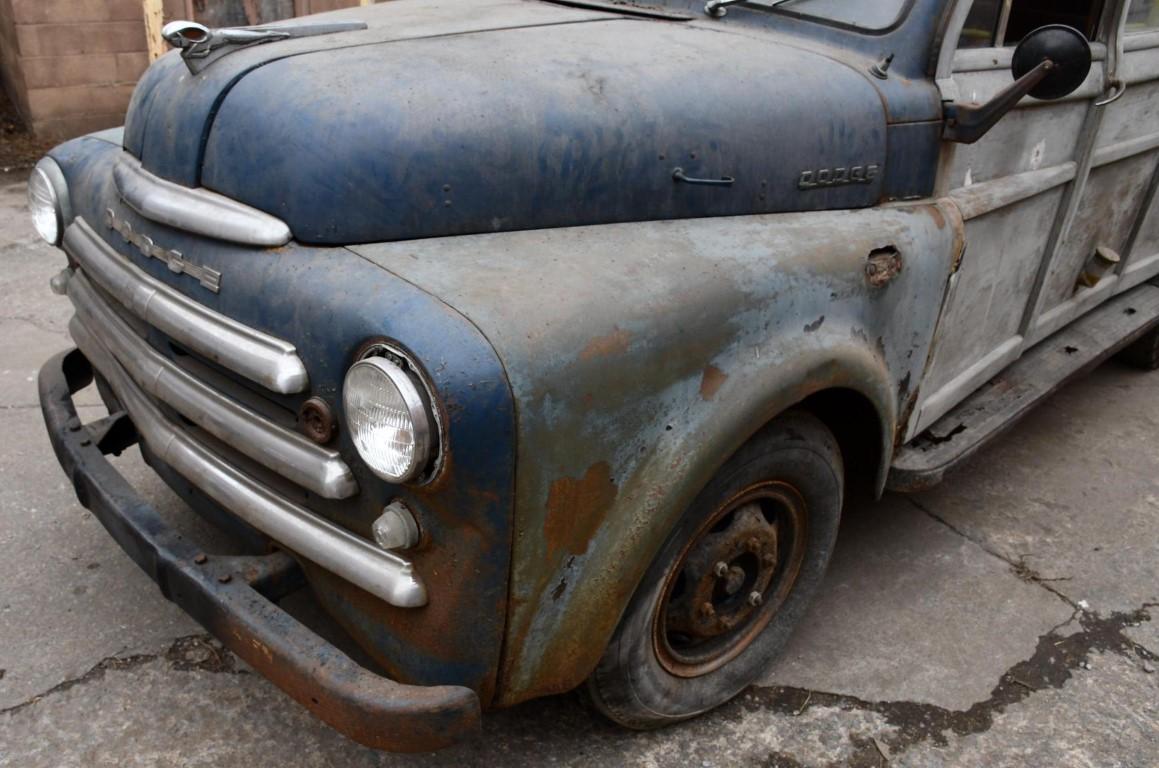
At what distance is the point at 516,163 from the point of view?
2012 millimetres

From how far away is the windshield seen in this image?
2492 mm

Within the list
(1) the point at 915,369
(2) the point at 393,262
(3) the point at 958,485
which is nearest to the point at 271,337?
(2) the point at 393,262

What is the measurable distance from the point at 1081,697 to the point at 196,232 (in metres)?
2.43

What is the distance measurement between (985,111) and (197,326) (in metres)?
1.82

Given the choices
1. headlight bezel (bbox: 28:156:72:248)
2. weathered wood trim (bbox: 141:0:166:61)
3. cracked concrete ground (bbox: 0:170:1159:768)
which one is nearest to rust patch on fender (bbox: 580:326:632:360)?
cracked concrete ground (bbox: 0:170:1159:768)

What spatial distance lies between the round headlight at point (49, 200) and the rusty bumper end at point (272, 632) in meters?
0.62

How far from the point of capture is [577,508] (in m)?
1.78

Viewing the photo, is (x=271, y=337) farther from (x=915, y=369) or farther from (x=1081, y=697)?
(x=1081, y=697)

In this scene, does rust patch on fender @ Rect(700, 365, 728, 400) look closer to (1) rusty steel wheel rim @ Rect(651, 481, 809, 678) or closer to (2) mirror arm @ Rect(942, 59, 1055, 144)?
(1) rusty steel wheel rim @ Rect(651, 481, 809, 678)

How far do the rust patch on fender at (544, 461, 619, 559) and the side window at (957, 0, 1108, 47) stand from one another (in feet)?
5.15

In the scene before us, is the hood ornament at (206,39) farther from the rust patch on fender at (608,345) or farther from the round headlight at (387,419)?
the rust patch on fender at (608,345)

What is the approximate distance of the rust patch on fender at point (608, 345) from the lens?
174cm

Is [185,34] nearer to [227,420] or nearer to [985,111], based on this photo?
[227,420]

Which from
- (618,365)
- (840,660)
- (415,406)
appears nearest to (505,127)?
(618,365)
